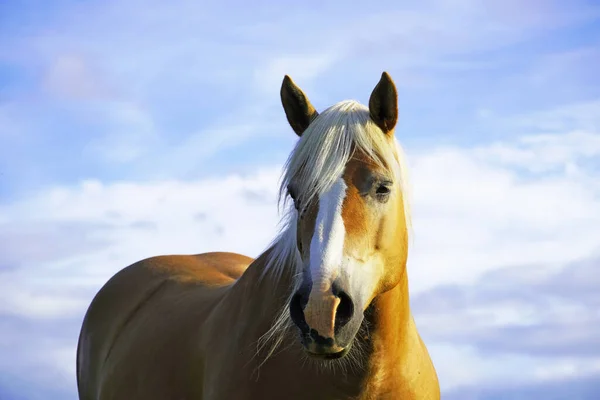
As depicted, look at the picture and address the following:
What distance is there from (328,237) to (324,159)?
493 mm

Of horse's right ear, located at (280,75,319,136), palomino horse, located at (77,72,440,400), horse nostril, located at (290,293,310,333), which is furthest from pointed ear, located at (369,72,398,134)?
horse nostril, located at (290,293,310,333)

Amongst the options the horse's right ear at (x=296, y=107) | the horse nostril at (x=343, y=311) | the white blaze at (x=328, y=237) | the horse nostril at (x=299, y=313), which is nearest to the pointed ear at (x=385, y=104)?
the horse's right ear at (x=296, y=107)

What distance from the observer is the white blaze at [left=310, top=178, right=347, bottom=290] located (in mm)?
4273

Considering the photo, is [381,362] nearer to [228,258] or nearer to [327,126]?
[327,126]

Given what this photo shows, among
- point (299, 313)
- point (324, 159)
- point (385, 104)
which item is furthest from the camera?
point (385, 104)

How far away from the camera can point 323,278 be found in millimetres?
4238

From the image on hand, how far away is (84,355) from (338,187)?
402 centimetres

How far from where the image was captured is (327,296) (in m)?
4.20

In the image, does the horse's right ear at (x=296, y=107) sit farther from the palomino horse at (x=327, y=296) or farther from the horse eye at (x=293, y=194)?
the horse eye at (x=293, y=194)

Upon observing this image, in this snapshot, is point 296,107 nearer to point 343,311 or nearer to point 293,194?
point 293,194

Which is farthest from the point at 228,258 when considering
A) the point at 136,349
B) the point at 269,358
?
the point at 269,358

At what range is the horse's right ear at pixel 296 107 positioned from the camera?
5.13m

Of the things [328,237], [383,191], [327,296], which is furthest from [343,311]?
[383,191]

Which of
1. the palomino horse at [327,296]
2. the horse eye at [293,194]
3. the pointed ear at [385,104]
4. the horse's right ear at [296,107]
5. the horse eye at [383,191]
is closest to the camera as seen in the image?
the palomino horse at [327,296]
